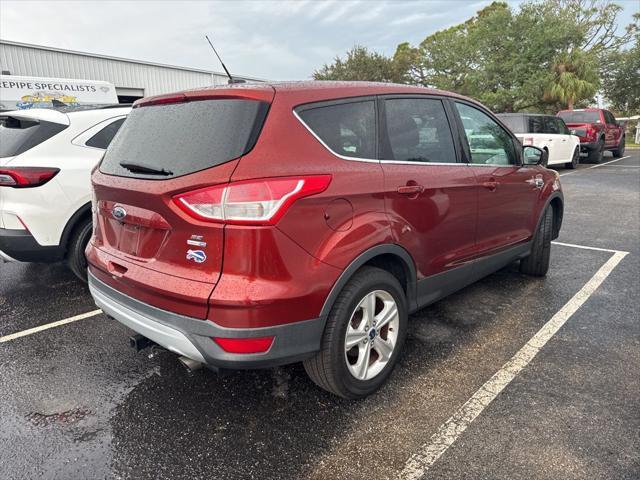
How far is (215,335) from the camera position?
212 cm

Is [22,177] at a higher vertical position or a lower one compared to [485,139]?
lower

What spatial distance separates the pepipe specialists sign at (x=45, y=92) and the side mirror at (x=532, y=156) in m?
10.4

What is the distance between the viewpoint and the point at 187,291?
7.11 ft

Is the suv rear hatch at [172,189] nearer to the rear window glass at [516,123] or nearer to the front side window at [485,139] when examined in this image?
the front side window at [485,139]

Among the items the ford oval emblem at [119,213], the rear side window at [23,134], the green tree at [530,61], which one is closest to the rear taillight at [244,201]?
the ford oval emblem at [119,213]

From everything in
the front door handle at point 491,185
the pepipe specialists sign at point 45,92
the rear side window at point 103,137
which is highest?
the pepipe specialists sign at point 45,92

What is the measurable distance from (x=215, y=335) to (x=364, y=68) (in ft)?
135

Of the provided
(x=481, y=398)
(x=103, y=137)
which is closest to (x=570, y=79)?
(x=103, y=137)

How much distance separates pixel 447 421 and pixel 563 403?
0.71 metres

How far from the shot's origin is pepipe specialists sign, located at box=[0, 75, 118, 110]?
12.1 m

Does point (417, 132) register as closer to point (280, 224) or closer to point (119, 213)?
point (280, 224)

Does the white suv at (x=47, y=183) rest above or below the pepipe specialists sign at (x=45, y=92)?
below

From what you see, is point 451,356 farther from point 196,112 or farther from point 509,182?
point 196,112

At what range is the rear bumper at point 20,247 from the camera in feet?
12.8
